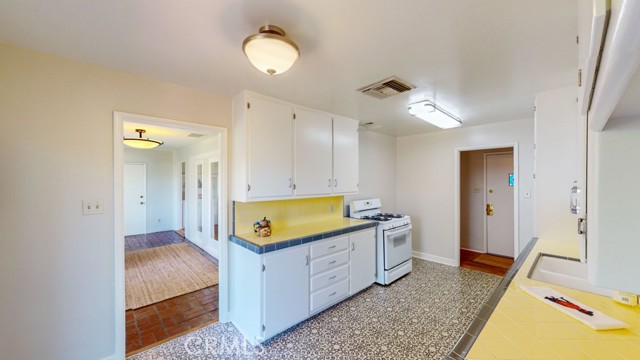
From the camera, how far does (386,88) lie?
2.31 m

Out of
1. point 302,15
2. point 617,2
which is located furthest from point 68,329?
point 617,2

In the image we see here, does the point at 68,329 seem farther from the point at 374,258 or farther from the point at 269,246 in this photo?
the point at 374,258

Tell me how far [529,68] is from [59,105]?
3.43 m

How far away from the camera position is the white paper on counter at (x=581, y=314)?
101 cm

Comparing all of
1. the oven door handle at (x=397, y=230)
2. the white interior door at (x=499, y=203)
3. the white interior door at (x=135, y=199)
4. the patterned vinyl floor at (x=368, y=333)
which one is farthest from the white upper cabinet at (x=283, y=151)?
the white interior door at (x=135, y=199)

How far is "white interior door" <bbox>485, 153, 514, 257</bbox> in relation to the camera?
462cm

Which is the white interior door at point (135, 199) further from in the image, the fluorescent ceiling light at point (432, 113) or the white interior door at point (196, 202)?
the fluorescent ceiling light at point (432, 113)

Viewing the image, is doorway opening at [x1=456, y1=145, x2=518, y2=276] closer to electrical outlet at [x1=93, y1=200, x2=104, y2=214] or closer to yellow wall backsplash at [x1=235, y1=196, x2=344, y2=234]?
yellow wall backsplash at [x1=235, y1=196, x2=344, y2=234]

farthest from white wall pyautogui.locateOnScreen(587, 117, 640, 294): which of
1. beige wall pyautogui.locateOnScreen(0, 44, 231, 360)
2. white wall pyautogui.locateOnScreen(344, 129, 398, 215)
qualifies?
white wall pyautogui.locateOnScreen(344, 129, 398, 215)

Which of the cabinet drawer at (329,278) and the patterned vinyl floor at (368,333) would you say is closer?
the patterned vinyl floor at (368,333)

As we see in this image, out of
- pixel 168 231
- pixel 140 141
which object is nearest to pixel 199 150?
pixel 140 141

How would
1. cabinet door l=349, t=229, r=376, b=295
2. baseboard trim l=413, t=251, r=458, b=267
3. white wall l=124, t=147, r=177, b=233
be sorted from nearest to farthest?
cabinet door l=349, t=229, r=376, b=295, baseboard trim l=413, t=251, r=458, b=267, white wall l=124, t=147, r=177, b=233

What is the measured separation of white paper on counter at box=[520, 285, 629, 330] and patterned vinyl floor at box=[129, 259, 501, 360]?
110 cm

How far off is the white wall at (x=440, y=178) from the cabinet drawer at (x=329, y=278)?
2203 mm
